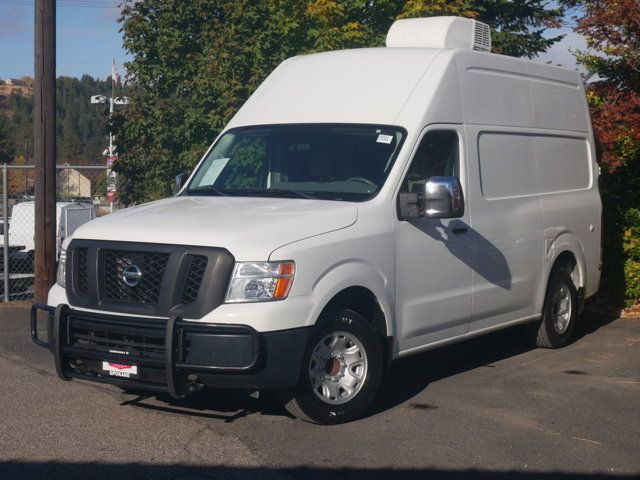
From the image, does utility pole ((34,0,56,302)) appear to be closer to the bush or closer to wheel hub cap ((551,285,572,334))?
wheel hub cap ((551,285,572,334))

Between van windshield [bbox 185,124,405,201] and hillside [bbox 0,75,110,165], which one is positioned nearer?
van windshield [bbox 185,124,405,201]

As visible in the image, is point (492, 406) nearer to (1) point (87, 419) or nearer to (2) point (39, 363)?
(1) point (87, 419)

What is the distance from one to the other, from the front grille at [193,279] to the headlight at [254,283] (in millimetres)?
217

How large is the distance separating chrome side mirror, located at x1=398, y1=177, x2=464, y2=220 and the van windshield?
256 millimetres

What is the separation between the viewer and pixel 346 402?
6969 mm

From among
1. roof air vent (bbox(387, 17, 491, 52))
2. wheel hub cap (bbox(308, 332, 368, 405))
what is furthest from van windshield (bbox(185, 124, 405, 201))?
roof air vent (bbox(387, 17, 491, 52))

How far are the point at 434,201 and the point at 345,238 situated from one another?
32.0 inches

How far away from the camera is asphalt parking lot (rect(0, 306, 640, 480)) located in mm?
6016

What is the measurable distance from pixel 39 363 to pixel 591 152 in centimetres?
595

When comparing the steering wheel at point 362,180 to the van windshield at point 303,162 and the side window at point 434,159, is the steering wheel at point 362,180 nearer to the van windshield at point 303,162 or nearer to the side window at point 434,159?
the van windshield at point 303,162

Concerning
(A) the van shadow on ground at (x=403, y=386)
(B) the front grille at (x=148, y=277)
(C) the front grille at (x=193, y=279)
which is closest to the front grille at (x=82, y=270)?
(B) the front grille at (x=148, y=277)

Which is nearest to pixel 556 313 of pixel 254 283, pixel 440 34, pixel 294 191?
pixel 440 34

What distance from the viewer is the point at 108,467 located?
5.97 meters

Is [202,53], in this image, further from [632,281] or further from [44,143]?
[632,281]
